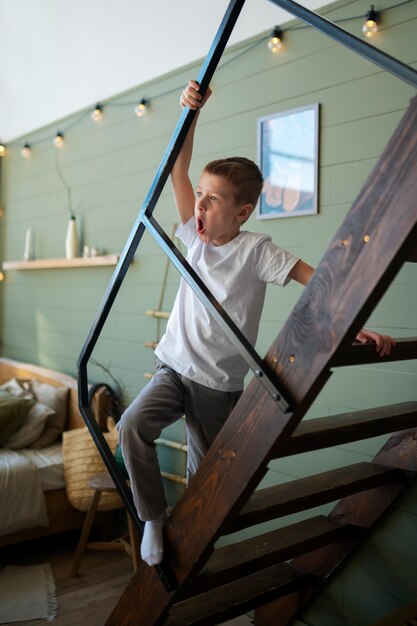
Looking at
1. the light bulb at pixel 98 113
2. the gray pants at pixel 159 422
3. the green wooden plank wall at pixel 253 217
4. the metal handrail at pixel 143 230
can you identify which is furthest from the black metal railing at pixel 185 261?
the light bulb at pixel 98 113

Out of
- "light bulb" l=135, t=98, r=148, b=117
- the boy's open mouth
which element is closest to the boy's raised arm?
the boy's open mouth

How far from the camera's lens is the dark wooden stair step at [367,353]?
1.46m

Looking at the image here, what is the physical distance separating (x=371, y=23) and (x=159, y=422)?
1831 millimetres

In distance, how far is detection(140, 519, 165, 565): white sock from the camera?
1.85 metres

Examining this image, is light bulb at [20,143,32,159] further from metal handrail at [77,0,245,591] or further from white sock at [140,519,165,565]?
white sock at [140,519,165,565]

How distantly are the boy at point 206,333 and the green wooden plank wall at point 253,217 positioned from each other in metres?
0.87

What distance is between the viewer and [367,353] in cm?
153

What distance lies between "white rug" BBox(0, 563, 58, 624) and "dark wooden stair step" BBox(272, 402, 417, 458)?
1.92m

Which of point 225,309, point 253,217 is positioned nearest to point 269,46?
point 253,217

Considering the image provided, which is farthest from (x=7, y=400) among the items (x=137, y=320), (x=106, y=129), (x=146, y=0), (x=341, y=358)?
(x=341, y=358)

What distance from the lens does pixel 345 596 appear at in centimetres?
276

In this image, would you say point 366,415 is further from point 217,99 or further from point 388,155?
point 217,99

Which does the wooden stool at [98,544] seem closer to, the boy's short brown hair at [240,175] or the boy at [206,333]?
the boy at [206,333]

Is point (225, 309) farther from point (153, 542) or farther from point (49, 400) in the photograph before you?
point (49, 400)
